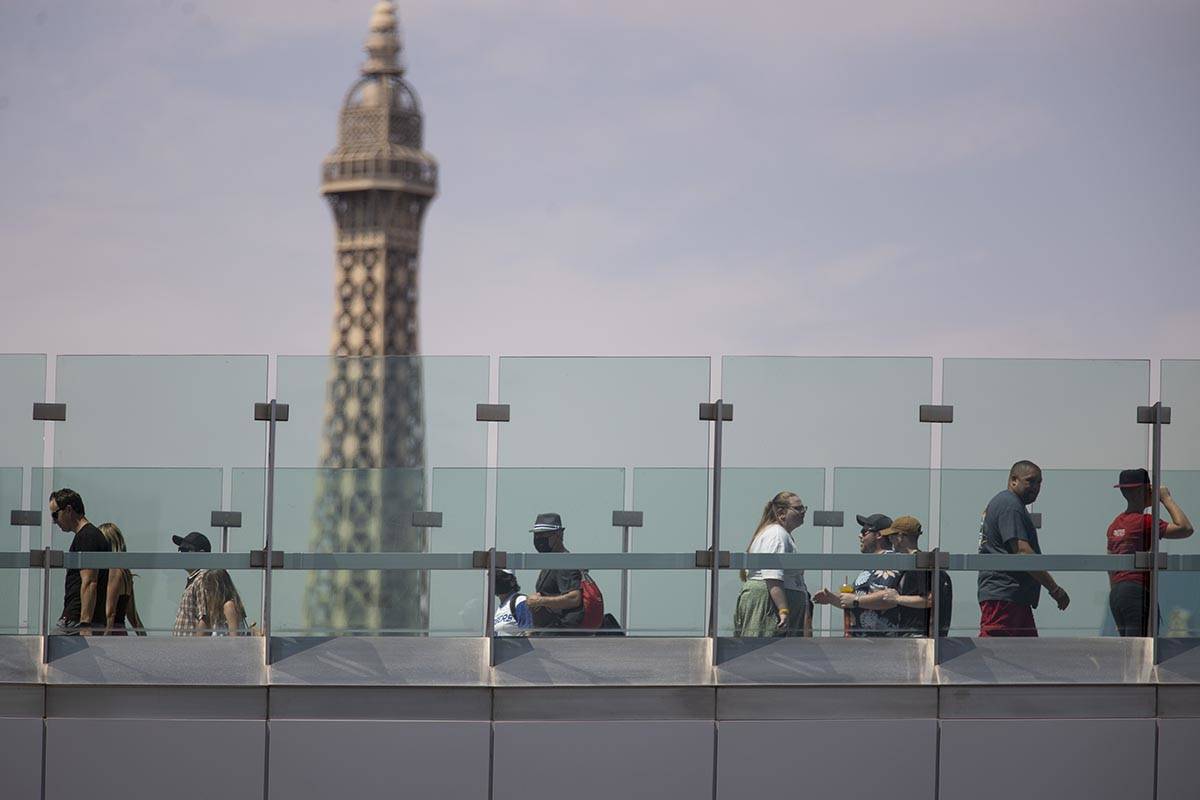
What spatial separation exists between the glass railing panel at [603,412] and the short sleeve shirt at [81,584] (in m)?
2.34

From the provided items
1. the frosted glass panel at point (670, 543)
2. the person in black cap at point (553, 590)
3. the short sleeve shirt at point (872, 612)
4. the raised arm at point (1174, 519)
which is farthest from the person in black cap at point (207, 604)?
the raised arm at point (1174, 519)

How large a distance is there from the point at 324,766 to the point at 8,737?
176 cm

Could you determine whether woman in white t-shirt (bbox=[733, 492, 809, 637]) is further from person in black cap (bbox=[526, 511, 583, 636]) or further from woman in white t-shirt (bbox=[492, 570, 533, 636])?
woman in white t-shirt (bbox=[492, 570, 533, 636])

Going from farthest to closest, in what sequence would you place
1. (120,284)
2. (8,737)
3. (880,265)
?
(120,284), (880,265), (8,737)

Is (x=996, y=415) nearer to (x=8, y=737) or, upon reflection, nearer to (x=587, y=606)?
(x=587, y=606)

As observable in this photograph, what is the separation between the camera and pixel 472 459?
9.09 meters

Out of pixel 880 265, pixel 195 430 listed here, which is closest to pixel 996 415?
pixel 195 430

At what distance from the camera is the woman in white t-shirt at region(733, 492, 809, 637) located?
912 cm

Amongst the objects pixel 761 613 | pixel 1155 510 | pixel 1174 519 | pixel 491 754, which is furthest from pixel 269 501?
pixel 1174 519

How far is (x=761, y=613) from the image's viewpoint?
9141 mm

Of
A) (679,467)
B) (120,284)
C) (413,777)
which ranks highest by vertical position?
(120,284)

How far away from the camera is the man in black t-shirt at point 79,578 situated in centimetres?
913

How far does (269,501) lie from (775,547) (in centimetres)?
284

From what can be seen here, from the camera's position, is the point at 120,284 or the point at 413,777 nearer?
the point at 413,777
